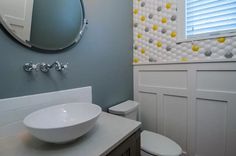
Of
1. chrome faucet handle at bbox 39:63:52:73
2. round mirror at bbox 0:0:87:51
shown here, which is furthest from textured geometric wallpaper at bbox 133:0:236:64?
chrome faucet handle at bbox 39:63:52:73

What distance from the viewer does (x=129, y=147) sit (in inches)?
32.8

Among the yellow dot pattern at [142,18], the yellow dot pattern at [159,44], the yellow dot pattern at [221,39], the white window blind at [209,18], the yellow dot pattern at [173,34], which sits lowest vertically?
the yellow dot pattern at [221,39]

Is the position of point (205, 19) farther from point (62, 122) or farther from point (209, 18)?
point (62, 122)

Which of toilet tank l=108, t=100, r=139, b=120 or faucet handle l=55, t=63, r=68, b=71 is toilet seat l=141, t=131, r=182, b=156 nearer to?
toilet tank l=108, t=100, r=139, b=120

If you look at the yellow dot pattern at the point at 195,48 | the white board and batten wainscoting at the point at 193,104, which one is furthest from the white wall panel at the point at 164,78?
the yellow dot pattern at the point at 195,48

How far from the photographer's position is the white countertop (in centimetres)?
64

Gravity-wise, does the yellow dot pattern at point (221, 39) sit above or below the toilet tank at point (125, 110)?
above

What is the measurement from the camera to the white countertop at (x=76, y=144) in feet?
2.09

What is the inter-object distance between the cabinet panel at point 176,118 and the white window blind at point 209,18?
741 mm

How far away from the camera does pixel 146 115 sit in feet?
5.76

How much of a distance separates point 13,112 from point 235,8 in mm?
1989

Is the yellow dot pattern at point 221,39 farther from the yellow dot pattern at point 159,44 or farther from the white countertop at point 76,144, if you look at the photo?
the white countertop at point 76,144

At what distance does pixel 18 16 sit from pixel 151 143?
4.78 feet

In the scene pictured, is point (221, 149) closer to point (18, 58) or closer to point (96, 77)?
point (96, 77)
